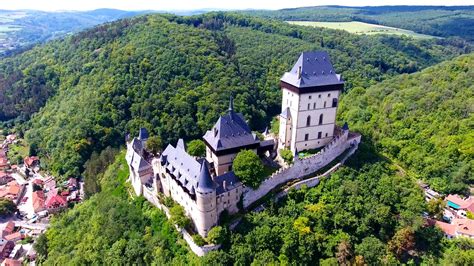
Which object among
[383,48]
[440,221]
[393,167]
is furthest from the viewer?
[383,48]

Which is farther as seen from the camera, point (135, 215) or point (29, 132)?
point (29, 132)

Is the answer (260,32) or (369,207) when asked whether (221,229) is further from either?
(260,32)

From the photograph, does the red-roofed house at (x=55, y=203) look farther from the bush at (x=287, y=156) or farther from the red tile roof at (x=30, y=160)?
the bush at (x=287, y=156)

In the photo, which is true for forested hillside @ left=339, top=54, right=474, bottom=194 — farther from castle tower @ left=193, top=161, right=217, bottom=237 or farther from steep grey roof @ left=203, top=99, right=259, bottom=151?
castle tower @ left=193, top=161, right=217, bottom=237

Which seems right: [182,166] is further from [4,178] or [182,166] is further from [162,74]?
[4,178]

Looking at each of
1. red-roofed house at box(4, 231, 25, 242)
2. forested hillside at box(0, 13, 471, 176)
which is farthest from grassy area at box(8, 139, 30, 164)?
red-roofed house at box(4, 231, 25, 242)

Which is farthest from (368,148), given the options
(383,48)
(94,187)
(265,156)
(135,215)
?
(383,48)

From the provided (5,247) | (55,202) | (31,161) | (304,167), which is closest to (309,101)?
(304,167)
